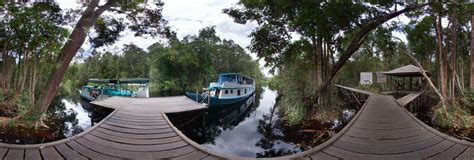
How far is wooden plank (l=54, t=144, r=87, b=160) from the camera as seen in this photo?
6.71ft

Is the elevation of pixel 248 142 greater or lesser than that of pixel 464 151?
lesser

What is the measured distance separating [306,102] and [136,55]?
Answer: 5029 mm

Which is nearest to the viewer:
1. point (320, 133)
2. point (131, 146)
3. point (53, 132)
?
point (131, 146)

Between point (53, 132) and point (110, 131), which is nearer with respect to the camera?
point (110, 131)

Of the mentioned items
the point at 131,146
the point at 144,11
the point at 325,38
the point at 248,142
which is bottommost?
the point at 248,142

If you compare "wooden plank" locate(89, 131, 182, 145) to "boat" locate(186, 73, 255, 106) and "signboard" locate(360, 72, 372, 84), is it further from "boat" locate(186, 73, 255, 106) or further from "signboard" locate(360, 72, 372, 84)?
"signboard" locate(360, 72, 372, 84)

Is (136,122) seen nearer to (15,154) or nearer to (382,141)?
(15,154)

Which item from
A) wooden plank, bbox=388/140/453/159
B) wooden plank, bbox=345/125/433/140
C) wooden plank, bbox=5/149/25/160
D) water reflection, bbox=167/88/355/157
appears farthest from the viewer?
water reflection, bbox=167/88/355/157

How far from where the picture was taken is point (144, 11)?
17.2 feet

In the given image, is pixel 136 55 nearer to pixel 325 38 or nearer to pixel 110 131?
pixel 110 131

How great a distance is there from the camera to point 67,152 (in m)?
2.12

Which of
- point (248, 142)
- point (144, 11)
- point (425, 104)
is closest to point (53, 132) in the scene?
point (144, 11)

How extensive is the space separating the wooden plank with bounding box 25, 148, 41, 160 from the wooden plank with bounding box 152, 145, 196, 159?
3.13 ft

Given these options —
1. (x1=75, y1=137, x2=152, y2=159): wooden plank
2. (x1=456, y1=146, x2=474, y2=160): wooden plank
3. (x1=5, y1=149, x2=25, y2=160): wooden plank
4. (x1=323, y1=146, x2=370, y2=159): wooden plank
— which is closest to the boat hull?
(x1=75, y1=137, x2=152, y2=159): wooden plank
